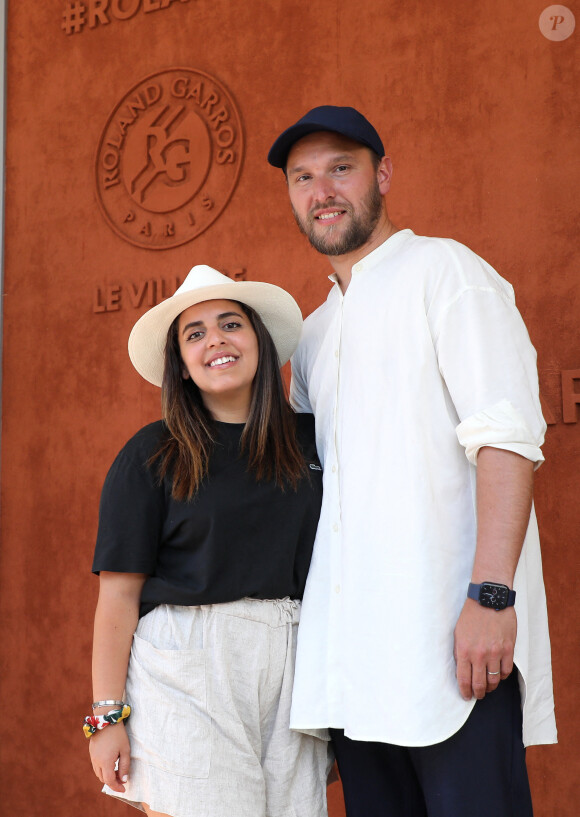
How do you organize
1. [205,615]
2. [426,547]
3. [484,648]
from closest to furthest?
[484,648] < [426,547] < [205,615]

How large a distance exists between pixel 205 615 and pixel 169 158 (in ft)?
8.25

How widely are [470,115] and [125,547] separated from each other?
7.25 ft

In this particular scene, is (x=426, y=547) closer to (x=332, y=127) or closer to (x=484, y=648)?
(x=484, y=648)

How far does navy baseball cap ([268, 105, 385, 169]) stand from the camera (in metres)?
2.33

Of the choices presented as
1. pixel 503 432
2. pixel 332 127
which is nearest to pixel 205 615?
pixel 503 432

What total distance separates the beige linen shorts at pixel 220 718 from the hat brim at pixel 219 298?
0.74 m

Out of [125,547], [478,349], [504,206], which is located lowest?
[125,547]

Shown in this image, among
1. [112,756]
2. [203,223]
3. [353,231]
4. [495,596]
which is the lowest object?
[112,756]

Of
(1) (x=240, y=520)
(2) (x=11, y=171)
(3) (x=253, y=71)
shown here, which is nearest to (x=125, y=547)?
(1) (x=240, y=520)

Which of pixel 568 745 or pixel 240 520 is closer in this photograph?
pixel 240 520

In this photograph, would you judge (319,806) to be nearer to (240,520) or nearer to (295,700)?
(295,700)

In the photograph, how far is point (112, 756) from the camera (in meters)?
2.11

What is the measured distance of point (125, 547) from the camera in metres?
2.16

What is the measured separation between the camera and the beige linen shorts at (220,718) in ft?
6.76
